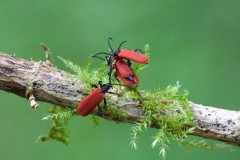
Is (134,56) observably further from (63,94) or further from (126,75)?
(63,94)

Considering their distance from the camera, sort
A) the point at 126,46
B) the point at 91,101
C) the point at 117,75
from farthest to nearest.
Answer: the point at 126,46 → the point at 117,75 → the point at 91,101

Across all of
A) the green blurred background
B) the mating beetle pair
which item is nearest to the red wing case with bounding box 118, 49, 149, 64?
the mating beetle pair

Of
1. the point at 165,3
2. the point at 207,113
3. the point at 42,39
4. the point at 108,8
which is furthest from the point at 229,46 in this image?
the point at 207,113

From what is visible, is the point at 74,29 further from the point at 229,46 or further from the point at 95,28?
the point at 229,46

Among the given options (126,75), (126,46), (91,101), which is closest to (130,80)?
(126,75)

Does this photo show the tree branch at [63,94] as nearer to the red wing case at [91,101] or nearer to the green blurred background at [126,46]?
the red wing case at [91,101]

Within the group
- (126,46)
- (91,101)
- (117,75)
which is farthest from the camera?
(126,46)

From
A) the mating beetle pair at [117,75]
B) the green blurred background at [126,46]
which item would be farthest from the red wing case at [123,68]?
the green blurred background at [126,46]
